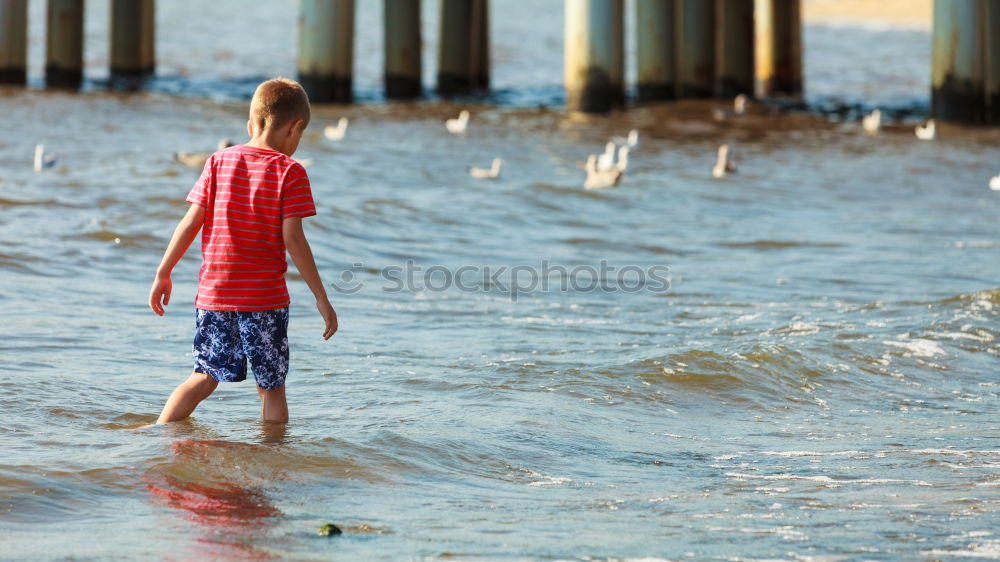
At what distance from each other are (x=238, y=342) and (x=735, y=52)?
2075 cm

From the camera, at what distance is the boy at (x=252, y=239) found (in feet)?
15.8

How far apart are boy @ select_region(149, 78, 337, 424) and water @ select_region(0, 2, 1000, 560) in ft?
1.44

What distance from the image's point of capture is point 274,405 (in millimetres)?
5227

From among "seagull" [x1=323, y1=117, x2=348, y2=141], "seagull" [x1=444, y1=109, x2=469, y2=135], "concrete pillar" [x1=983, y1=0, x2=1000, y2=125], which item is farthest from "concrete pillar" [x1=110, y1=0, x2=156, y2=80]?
"concrete pillar" [x1=983, y1=0, x2=1000, y2=125]

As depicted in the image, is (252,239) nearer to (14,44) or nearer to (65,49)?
(14,44)

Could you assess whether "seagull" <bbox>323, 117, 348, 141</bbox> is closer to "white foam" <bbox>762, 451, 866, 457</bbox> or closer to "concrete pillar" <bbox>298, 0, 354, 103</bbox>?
"concrete pillar" <bbox>298, 0, 354, 103</bbox>

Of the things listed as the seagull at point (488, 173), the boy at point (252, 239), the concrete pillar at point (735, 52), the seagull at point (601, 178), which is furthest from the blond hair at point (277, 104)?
the concrete pillar at point (735, 52)

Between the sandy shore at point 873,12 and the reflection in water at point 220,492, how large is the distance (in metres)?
48.5

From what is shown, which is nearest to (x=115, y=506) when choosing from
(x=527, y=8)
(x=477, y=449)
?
(x=477, y=449)

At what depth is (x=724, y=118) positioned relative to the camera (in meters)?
21.7

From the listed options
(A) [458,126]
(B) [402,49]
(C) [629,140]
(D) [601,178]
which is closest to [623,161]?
(D) [601,178]

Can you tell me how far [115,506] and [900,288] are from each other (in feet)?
21.9

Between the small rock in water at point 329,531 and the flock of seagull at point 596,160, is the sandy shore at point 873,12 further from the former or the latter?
the small rock in water at point 329,531

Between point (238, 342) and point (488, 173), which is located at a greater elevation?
A: point (238, 342)
